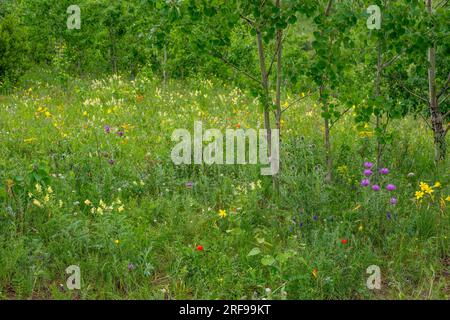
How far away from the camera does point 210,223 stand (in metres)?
5.02

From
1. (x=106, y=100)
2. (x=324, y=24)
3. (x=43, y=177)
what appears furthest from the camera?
(x=106, y=100)

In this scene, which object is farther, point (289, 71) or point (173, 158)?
point (173, 158)

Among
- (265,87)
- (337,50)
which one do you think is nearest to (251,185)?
(265,87)

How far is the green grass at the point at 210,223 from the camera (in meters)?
4.19

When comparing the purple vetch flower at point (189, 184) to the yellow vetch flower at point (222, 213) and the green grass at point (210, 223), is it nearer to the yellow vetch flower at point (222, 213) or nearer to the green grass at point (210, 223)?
the green grass at point (210, 223)

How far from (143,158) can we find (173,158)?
0.42m

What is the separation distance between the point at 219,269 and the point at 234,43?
7.48 meters

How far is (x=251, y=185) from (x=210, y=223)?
57 centimetres
